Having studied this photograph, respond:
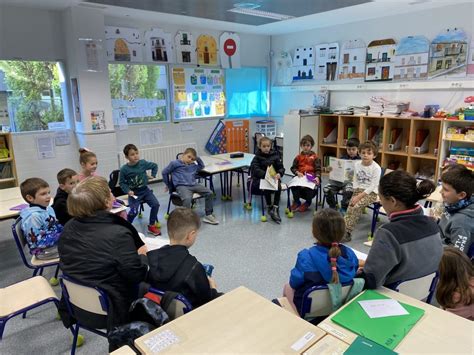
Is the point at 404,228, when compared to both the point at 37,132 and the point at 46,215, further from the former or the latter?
the point at 37,132

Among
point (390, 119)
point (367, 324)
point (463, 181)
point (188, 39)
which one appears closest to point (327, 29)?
point (390, 119)

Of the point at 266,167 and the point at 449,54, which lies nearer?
the point at 266,167

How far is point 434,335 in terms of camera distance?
4.34 ft

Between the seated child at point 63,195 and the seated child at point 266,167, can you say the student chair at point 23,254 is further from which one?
the seated child at point 266,167

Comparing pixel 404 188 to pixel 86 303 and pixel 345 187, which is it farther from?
pixel 345 187

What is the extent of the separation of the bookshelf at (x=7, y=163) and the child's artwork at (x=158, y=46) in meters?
2.45

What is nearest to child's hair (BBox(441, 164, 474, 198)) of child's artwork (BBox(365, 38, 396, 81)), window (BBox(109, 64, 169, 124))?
child's artwork (BBox(365, 38, 396, 81))

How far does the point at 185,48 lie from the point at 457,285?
580 cm

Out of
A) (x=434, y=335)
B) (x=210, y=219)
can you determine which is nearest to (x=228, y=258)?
(x=210, y=219)

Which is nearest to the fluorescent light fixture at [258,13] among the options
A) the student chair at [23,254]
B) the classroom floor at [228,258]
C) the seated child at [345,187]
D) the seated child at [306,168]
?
the seated child at [306,168]

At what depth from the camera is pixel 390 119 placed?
227 inches

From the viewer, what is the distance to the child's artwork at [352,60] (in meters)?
6.16

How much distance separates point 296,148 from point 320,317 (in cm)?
492

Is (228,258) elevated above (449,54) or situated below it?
below
